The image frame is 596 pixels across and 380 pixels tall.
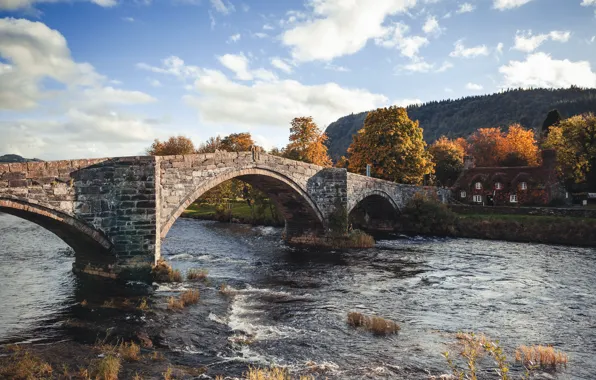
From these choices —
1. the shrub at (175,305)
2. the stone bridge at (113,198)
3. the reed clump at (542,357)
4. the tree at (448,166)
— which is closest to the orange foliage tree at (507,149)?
the tree at (448,166)

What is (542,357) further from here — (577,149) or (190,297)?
(577,149)

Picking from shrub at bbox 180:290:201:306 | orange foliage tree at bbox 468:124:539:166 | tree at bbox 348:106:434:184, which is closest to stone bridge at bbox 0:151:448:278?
shrub at bbox 180:290:201:306

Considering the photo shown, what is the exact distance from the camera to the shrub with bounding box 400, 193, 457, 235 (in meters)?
35.8

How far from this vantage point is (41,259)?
837 inches

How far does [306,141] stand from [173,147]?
73.6 ft

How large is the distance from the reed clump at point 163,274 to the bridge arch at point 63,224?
1.99 meters

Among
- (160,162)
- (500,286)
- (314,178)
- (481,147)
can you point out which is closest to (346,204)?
(314,178)

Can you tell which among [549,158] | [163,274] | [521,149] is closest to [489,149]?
[521,149]

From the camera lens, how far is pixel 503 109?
13688 centimetres

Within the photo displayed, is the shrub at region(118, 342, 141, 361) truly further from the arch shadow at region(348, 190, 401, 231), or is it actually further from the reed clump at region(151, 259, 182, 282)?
the arch shadow at region(348, 190, 401, 231)

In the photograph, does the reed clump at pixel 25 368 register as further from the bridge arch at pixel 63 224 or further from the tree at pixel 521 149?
the tree at pixel 521 149

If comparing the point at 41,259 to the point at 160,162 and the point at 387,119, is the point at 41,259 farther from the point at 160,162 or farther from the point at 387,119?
the point at 387,119

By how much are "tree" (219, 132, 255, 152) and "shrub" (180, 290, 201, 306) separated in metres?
41.2

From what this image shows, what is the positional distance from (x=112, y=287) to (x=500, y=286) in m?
16.4
